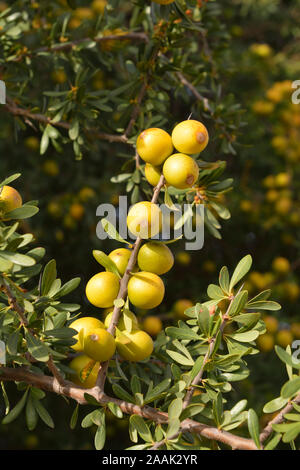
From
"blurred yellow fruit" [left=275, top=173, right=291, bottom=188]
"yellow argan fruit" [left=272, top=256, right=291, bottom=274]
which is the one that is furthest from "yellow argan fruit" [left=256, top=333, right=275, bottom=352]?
"blurred yellow fruit" [left=275, top=173, right=291, bottom=188]

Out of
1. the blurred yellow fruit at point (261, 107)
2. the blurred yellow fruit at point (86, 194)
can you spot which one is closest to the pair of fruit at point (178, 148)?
the blurred yellow fruit at point (86, 194)

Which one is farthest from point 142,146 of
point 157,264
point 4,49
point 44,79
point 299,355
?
point 44,79

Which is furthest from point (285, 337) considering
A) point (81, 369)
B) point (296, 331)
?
point (81, 369)

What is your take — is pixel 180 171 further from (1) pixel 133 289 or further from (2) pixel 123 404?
(2) pixel 123 404

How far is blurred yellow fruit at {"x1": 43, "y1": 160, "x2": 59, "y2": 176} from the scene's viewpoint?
8.73 feet

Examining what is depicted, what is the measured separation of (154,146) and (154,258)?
0.76ft

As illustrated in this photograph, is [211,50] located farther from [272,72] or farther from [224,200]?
[272,72]

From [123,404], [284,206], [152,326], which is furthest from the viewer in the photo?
[284,206]

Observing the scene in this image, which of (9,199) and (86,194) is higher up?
(9,199)

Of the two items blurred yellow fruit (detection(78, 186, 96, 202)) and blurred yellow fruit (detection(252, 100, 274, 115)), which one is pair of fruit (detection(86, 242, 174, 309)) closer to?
blurred yellow fruit (detection(78, 186, 96, 202))

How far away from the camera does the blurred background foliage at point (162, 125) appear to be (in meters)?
1.51

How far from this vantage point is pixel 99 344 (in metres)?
0.89

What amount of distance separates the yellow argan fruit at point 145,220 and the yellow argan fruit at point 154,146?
0.39 feet

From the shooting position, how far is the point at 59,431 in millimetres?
2461
